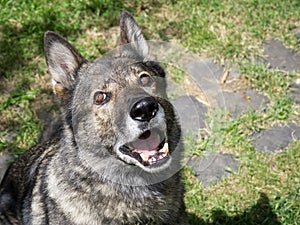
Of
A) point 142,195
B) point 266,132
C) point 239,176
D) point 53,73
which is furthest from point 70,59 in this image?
point 266,132

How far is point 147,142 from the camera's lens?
12.3ft

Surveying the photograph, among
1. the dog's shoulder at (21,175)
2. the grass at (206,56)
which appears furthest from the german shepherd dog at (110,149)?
the grass at (206,56)

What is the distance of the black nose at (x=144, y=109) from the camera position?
A: 3.54 metres

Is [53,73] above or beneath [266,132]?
above

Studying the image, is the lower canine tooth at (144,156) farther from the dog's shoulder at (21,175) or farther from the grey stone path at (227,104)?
the grey stone path at (227,104)

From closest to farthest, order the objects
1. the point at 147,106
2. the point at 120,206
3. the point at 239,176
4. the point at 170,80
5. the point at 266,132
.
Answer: the point at 147,106
the point at 120,206
the point at 239,176
the point at 266,132
the point at 170,80

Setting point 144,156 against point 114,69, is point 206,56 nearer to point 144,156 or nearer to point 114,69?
point 114,69

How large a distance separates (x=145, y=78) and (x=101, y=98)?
0.41 meters

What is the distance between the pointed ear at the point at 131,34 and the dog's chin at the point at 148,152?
0.95 meters

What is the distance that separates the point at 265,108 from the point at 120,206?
2.92 m

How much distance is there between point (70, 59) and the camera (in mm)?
4117

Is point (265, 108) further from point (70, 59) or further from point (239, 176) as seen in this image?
point (70, 59)

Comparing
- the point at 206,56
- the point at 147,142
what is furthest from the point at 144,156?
the point at 206,56

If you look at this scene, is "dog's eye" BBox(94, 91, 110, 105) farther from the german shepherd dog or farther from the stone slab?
the stone slab
